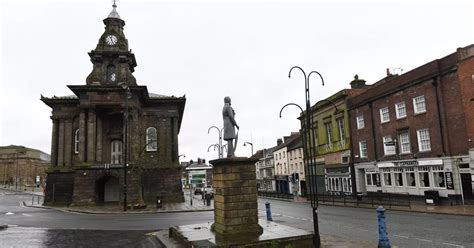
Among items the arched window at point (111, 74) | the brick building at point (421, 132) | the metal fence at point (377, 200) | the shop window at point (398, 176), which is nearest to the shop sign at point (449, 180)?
the brick building at point (421, 132)

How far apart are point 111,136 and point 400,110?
30049mm

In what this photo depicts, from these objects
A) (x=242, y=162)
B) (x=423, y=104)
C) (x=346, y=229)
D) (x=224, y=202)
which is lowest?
(x=346, y=229)

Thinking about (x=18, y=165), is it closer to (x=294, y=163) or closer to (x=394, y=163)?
(x=294, y=163)

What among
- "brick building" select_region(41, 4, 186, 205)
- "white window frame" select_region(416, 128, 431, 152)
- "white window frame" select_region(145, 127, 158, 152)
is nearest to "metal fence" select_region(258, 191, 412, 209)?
"white window frame" select_region(416, 128, 431, 152)

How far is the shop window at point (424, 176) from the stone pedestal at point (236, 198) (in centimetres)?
2126

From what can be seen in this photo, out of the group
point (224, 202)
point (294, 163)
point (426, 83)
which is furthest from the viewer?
point (294, 163)

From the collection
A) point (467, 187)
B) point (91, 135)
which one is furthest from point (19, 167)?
point (467, 187)

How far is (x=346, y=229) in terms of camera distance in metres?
15.3

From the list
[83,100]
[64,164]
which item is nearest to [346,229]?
[83,100]

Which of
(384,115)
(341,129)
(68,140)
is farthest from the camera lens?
(68,140)

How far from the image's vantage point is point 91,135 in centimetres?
3647

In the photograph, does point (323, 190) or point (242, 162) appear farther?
point (323, 190)

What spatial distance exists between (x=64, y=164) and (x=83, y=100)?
28.9ft

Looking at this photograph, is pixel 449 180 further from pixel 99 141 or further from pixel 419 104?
pixel 99 141
